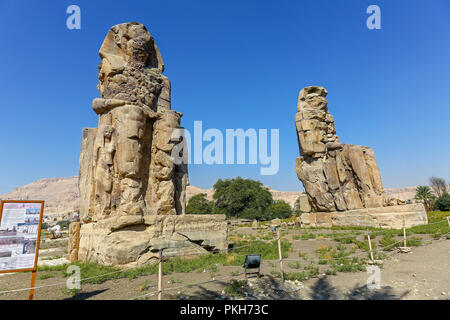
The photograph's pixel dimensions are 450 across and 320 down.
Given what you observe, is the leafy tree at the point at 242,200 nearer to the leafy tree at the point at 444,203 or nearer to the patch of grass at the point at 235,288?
the leafy tree at the point at 444,203

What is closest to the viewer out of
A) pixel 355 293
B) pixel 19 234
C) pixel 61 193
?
pixel 19 234

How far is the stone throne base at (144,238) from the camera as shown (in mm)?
6832

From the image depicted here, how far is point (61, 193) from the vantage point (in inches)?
5123

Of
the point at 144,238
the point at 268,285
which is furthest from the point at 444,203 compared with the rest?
the point at 144,238

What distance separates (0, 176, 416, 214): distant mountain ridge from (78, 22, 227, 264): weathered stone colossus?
9472 centimetres

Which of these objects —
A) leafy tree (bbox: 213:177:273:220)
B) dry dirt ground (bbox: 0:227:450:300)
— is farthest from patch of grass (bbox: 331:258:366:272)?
leafy tree (bbox: 213:177:273:220)

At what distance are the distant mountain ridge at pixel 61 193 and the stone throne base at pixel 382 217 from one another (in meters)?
87.0

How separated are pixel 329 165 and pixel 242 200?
2324cm

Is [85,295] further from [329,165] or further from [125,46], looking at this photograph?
[329,165]

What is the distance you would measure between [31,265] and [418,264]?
8.63m

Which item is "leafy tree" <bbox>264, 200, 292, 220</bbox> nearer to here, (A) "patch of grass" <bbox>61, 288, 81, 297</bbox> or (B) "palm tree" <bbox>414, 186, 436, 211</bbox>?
(B) "palm tree" <bbox>414, 186, 436, 211</bbox>

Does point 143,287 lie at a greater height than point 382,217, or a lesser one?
lesser

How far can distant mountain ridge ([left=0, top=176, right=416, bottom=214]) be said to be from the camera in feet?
362
